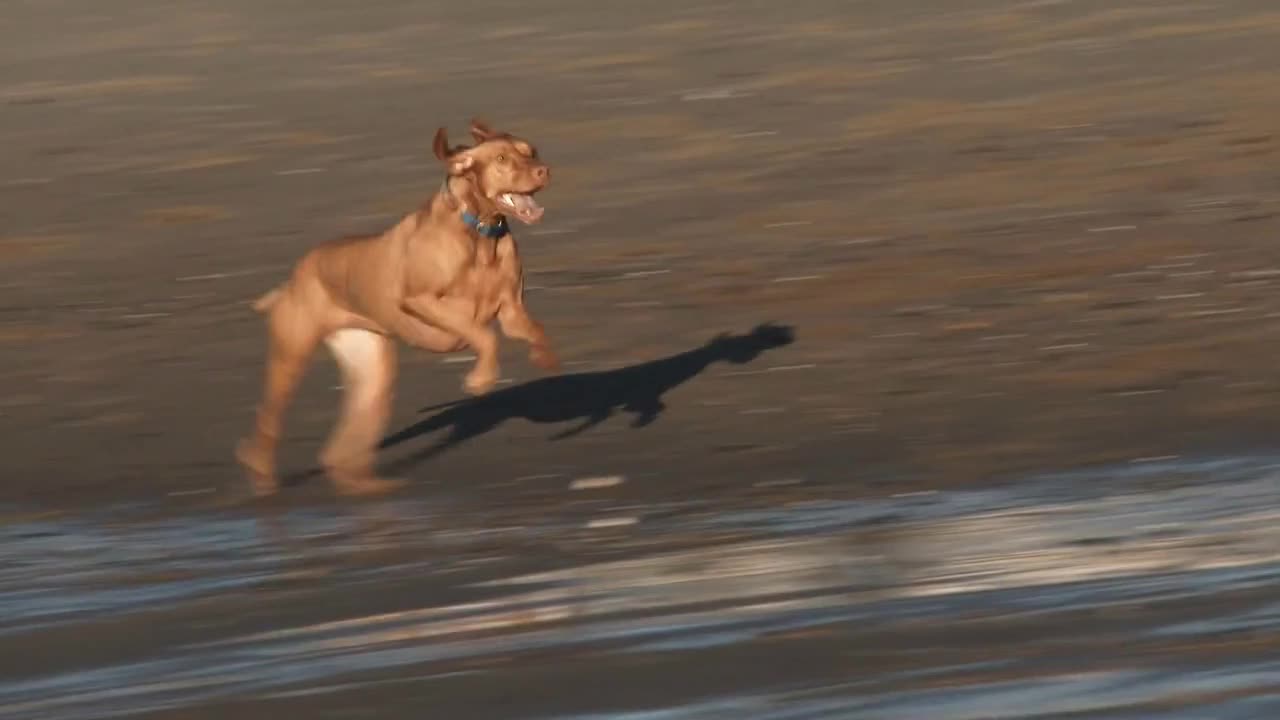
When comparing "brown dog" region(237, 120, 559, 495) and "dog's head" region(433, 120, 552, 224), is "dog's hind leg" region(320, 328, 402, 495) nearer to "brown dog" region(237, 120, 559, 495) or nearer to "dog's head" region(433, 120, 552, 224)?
"brown dog" region(237, 120, 559, 495)

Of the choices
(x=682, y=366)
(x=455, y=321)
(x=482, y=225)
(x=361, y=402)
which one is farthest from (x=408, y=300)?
(x=682, y=366)

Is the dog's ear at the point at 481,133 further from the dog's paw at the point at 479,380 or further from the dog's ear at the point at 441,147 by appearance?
the dog's paw at the point at 479,380

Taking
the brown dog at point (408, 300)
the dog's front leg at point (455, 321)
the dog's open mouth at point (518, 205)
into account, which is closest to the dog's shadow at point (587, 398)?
the brown dog at point (408, 300)

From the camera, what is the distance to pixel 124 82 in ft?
71.5

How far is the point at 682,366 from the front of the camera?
13477 mm

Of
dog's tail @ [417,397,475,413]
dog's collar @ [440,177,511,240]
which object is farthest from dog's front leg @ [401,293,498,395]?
dog's tail @ [417,397,475,413]

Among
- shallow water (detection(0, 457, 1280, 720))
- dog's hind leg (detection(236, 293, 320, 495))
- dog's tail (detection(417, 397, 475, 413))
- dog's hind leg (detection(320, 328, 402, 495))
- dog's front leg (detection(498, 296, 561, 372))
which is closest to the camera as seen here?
shallow water (detection(0, 457, 1280, 720))

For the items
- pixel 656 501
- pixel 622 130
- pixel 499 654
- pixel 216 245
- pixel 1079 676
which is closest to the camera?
pixel 1079 676

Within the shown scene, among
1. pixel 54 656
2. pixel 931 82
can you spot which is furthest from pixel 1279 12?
pixel 54 656

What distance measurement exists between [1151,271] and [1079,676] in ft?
25.5

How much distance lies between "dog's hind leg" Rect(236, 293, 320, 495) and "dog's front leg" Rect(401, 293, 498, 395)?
55 centimetres

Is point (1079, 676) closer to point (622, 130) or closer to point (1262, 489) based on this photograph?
point (1262, 489)

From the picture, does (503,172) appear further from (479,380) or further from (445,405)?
(445,405)

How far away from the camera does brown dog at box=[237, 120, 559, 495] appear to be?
35.3 feet
